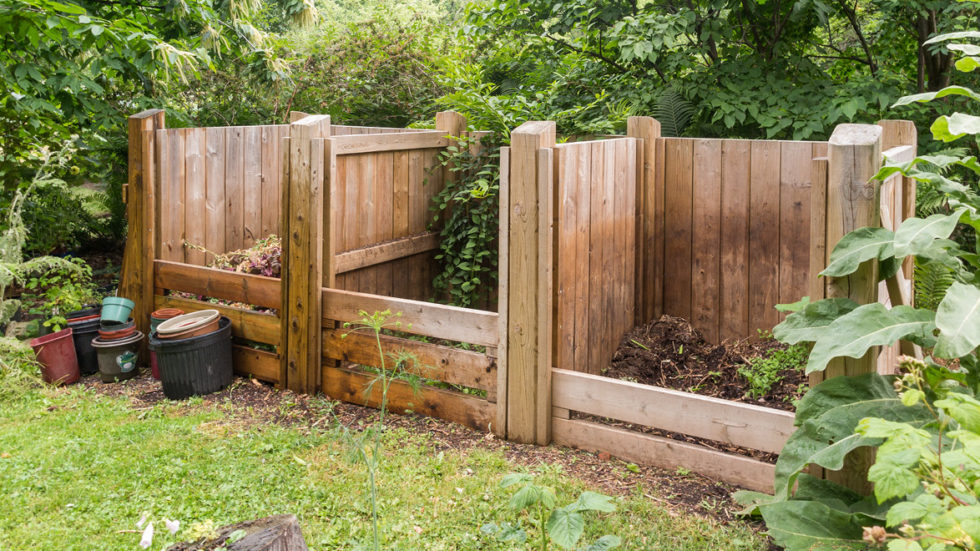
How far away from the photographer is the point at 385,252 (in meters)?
5.68

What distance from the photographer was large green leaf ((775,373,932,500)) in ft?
8.68

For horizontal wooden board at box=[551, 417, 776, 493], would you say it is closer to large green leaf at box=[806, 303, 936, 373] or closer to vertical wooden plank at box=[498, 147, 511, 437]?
vertical wooden plank at box=[498, 147, 511, 437]

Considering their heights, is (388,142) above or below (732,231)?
above

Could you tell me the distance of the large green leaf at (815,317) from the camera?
2.87 m

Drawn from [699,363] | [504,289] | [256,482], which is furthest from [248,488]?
[699,363]

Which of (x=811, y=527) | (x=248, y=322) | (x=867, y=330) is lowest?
(x=811, y=527)

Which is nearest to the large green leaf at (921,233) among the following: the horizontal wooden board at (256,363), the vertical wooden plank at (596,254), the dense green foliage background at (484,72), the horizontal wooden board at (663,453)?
the horizontal wooden board at (663,453)

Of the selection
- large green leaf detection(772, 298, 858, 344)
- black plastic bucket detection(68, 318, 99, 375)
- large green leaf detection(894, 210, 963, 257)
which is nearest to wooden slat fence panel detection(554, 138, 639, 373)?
large green leaf detection(772, 298, 858, 344)

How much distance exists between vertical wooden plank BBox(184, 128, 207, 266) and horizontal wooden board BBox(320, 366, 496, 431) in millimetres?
1907

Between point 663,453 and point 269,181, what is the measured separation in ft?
12.9

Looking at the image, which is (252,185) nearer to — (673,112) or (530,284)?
(530,284)

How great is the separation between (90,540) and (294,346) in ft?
6.57

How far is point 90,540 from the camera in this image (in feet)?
10.7

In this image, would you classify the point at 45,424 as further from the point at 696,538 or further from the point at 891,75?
the point at 891,75
